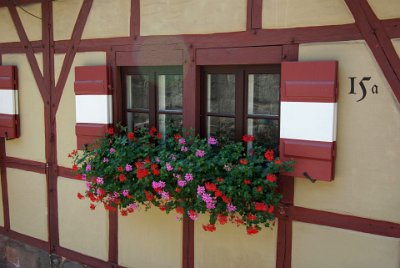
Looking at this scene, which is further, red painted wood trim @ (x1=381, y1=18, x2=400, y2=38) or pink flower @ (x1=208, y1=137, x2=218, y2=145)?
pink flower @ (x1=208, y1=137, x2=218, y2=145)

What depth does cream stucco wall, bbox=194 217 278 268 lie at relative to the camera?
12.5 feet

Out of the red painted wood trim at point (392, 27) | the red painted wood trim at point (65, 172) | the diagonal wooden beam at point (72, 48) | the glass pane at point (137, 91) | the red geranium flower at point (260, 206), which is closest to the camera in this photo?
the red painted wood trim at point (392, 27)

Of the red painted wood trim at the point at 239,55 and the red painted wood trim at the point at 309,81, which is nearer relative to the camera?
the red painted wood trim at the point at 309,81

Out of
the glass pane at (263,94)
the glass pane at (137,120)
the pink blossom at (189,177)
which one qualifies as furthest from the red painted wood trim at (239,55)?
the pink blossom at (189,177)

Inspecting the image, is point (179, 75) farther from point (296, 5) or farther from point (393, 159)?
point (393, 159)

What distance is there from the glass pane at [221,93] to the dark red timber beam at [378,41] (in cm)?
116

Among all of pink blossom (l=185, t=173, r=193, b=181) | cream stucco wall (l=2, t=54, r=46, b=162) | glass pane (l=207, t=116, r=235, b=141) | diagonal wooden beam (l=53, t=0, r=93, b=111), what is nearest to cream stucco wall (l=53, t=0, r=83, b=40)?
diagonal wooden beam (l=53, t=0, r=93, b=111)

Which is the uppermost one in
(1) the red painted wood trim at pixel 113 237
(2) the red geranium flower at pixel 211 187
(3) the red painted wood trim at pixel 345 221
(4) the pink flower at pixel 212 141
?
(4) the pink flower at pixel 212 141

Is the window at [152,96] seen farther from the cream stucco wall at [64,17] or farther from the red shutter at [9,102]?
the red shutter at [9,102]

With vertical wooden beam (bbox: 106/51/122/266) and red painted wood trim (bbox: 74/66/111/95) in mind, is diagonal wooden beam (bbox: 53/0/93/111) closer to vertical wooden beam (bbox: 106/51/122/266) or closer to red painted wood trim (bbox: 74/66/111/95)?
red painted wood trim (bbox: 74/66/111/95)

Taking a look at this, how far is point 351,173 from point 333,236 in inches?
20.4

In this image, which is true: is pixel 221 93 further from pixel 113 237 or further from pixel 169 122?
pixel 113 237

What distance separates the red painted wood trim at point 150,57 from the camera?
410cm

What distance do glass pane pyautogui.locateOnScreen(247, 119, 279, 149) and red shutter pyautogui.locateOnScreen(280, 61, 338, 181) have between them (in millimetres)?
283
